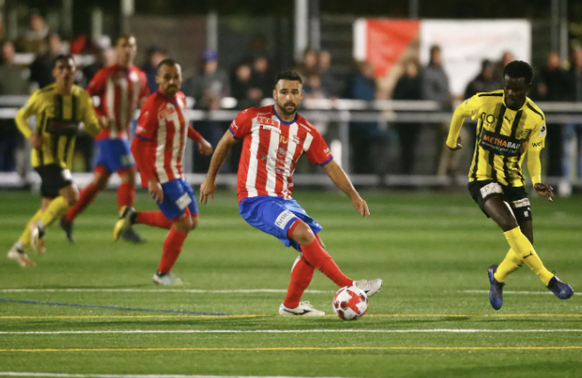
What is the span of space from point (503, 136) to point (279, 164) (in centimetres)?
179

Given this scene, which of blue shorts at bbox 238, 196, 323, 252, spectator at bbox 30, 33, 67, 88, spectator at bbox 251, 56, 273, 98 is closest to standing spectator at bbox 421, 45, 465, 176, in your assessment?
spectator at bbox 251, 56, 273, 98

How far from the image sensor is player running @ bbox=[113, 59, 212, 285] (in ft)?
34.6

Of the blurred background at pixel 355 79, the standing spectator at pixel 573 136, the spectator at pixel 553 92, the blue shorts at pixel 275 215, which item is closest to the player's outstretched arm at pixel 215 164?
the blue shorts at pixel 275 215

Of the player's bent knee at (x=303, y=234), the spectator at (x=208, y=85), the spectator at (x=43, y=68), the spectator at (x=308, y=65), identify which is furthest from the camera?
the spectator at (x=208, y=85)

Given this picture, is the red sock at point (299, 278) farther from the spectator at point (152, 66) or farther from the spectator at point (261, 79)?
the spectator at point (261, 79)

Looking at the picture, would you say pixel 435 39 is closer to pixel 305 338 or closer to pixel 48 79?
pixel 48 79

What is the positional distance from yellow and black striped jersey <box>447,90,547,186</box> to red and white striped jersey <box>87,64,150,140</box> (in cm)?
532

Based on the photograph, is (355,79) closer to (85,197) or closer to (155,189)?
(85,197)

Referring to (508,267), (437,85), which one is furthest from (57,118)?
(437,85)

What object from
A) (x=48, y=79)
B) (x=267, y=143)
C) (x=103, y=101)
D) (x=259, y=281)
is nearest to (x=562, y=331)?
(x=267, y=143)

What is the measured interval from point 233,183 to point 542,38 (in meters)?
6.98

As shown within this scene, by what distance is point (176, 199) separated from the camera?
35.1 ft

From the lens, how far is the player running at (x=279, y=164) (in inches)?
340

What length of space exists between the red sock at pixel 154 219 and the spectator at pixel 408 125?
10.9 metres
